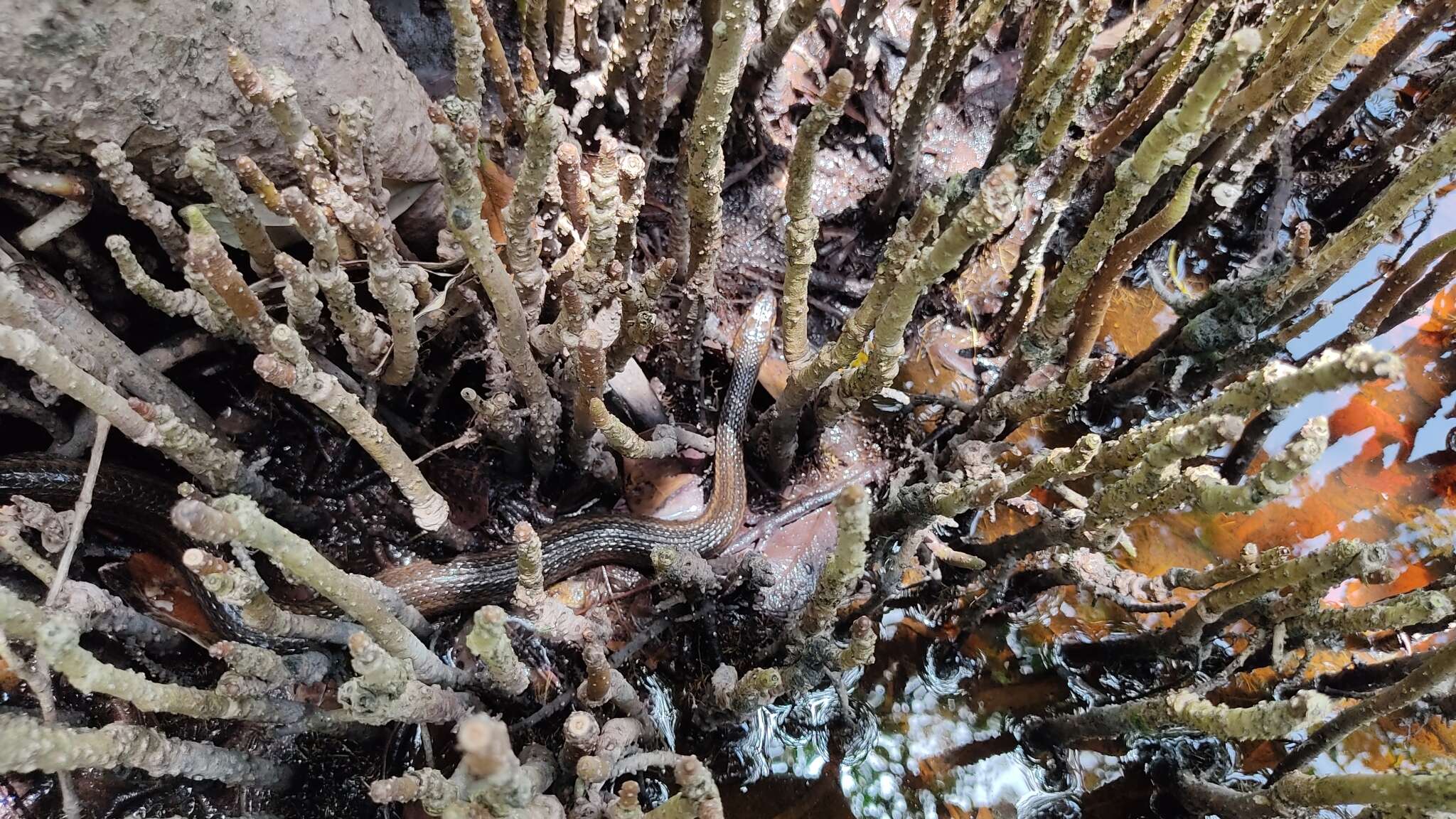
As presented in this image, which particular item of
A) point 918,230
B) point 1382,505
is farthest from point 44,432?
point 1382,505

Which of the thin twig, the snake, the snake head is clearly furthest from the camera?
the snake head

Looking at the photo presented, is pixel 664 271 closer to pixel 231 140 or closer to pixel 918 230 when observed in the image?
pixel 918 230

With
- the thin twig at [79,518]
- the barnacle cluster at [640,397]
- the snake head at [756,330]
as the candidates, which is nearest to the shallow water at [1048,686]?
the barnacle cluster at [640,397]

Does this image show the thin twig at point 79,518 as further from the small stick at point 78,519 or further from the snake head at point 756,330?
the snake head at point 756,330

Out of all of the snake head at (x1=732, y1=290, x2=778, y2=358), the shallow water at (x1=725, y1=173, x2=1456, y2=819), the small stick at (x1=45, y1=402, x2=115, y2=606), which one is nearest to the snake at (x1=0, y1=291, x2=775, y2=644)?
the snake head at (x1=732, y1=290, x2=778, y2=358)

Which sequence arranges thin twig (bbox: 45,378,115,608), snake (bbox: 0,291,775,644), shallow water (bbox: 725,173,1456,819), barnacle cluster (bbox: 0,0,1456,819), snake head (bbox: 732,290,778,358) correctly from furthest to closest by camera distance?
snake head (bbox: 732,290,778,358) < shallow water (bbox: 725,173,1456,819) < snake (bbox: 0,291,775,644) < thin twig (bbox: 45,378,115,608) < barnacle cluster (bbox: 0,0,1456,819)

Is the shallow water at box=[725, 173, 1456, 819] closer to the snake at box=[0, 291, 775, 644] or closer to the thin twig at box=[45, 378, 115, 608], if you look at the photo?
the snake at box=[0, 291, 775, 644]
